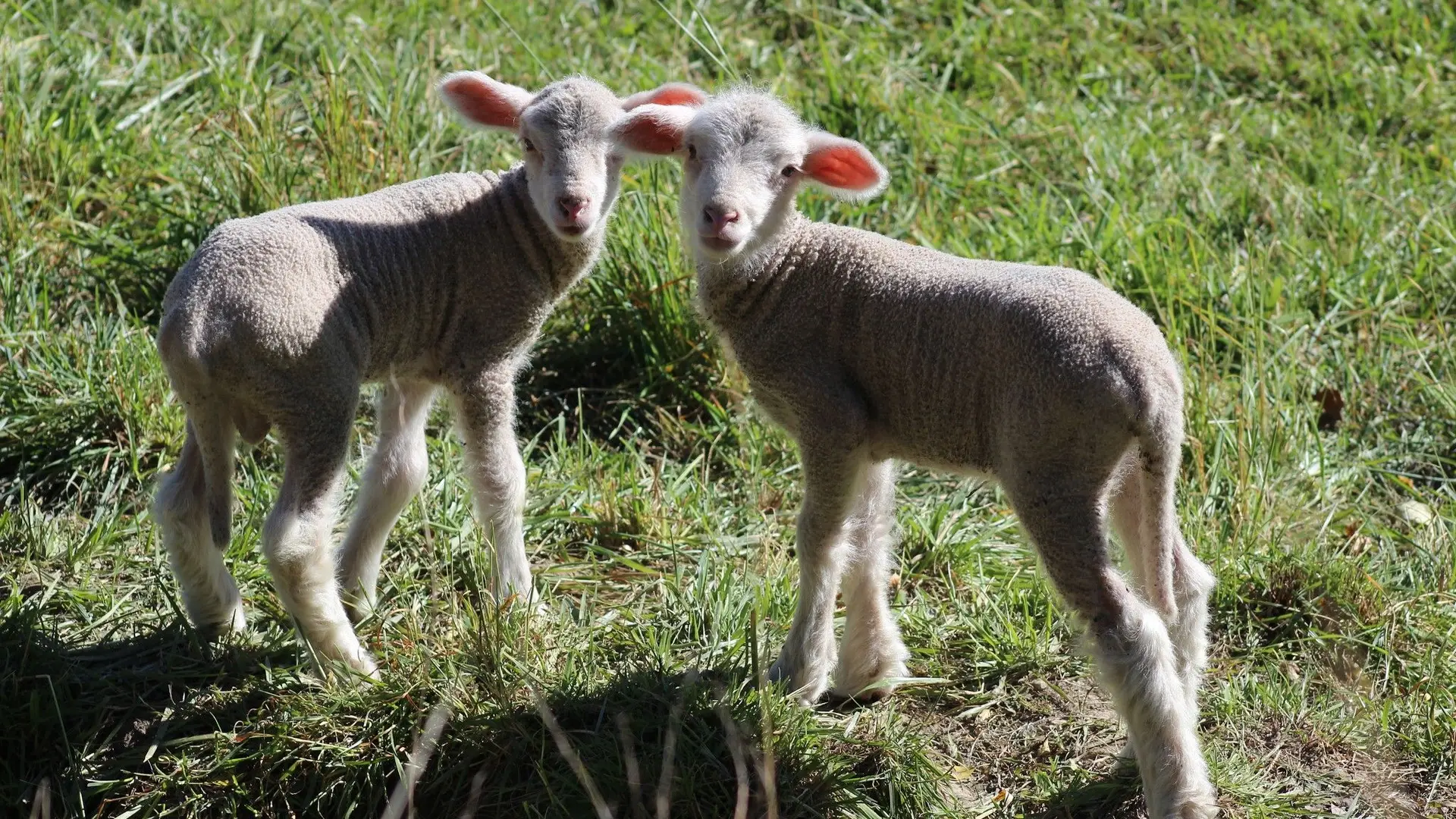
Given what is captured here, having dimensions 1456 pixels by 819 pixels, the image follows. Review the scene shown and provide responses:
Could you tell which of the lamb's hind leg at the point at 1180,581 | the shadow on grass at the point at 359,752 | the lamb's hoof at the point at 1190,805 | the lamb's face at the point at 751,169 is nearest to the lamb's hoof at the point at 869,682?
the shadow on grass at the point at 359,752

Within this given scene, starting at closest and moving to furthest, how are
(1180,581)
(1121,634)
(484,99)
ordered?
1. (1121,634)
2. (1180,581)
3. (484,99)

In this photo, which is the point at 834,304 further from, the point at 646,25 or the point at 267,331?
the point at 646,25

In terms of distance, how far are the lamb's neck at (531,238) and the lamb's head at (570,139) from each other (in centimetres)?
6

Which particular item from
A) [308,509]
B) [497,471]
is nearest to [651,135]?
[497,471]

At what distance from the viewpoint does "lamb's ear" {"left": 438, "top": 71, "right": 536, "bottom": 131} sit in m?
4.53

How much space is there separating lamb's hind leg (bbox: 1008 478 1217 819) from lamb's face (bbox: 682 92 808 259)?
942 millimetres

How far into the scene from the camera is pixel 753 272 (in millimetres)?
4012

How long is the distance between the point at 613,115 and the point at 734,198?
0.82 metres

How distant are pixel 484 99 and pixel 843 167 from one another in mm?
1237

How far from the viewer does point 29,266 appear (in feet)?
18.8

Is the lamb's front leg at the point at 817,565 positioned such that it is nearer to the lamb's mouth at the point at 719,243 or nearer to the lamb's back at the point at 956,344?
the lamb's back at the point at 956,344

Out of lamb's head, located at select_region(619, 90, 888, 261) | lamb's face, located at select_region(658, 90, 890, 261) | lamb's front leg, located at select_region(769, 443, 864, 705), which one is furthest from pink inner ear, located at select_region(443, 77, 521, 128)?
lamb's front leg, located at select_region(769, 443, 864, 705)

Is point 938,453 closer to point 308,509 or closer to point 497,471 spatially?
point 497,471

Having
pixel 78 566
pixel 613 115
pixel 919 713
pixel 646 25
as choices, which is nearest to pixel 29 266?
pixel 78 566
